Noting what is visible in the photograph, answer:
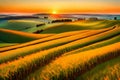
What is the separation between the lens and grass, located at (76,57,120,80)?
38.4ft

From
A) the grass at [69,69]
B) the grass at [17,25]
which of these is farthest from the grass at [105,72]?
the grass at [17,25]

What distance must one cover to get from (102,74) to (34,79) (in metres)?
3.15

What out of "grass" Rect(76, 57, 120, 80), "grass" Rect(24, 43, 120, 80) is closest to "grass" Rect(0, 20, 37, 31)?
"grass" Rect(24, 43, 120, 80)

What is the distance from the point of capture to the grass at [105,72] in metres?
11.7

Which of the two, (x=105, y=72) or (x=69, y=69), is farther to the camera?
(x=69, y=69)

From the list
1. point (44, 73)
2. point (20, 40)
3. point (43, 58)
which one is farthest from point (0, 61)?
point (20, 40)

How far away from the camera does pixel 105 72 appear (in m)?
12.6

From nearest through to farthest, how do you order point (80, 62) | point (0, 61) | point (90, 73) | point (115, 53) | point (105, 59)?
1. point (90, 73)
2. point (80, 62)
3. point (105, 59)
4. point (115, 53)
5. point (0, 61)

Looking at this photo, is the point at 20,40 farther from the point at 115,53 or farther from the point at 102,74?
the point at 102,74

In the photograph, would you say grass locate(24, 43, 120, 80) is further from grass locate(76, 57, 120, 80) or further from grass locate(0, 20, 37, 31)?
grass locate(0, 20, 37, 31)

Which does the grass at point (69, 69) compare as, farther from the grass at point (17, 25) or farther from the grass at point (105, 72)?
the grass at point (17, 25)

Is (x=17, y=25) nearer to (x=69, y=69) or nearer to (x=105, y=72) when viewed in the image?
(x=69, y=69)

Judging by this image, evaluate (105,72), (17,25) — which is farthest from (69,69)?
(17,25)

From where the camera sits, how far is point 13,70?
1332 centimetres
